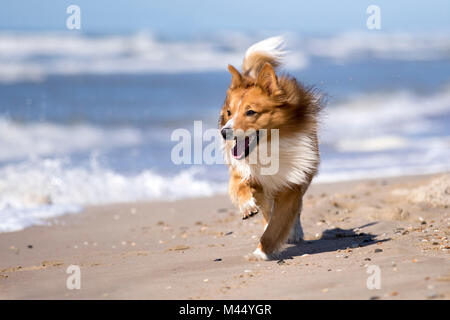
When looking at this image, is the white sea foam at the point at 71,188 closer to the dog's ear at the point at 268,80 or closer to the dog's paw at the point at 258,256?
the dog's paw at the point at 258,256

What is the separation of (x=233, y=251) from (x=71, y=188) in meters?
4.04

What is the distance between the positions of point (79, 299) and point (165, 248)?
1.98 metres

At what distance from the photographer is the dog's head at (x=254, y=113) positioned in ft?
18.0

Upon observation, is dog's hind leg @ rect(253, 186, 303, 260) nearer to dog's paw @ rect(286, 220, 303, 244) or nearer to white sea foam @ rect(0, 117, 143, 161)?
dog's paw @ rect(286, 220, 303, 244)

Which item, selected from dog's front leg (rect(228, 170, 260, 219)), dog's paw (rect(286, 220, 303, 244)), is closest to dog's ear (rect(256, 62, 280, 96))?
dog's front leg (rect(228, 170, 260, 219))

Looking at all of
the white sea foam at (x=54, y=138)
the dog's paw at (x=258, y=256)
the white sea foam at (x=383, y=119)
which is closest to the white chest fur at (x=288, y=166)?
the dog's paw at (x=258, y=256)

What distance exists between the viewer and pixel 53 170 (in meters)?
10.1

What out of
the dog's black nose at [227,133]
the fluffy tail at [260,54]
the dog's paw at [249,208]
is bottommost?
the dog's paw at [249,208]

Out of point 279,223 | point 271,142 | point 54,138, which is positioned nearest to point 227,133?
point 271,142

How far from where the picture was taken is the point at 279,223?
18.4ft

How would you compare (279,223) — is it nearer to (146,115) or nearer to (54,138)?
(54,138)

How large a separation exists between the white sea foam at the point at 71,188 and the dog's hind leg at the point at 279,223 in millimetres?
3191
